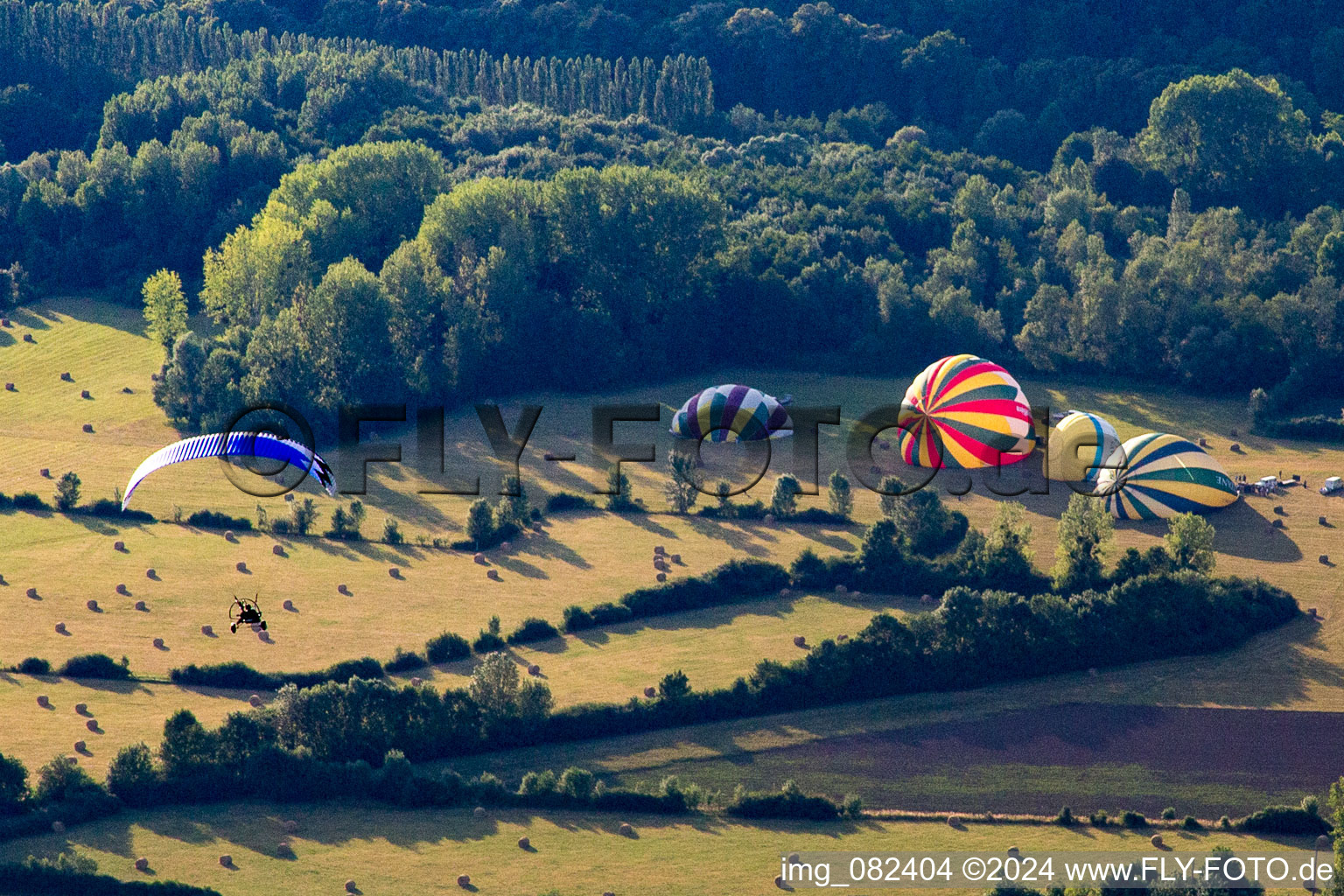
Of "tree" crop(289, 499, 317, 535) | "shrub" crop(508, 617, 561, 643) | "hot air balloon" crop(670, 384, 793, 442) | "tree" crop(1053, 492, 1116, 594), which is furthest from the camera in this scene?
"hot air balloon" crop(670, 384, 793, 442)

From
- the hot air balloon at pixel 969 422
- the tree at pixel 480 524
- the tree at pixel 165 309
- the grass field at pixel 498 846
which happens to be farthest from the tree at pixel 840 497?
the tree at pixel 165 309

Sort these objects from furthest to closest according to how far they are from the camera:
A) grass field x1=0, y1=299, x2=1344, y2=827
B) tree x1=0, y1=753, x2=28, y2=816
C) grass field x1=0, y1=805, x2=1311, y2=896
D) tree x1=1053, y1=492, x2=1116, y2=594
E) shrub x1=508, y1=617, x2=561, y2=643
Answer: tree x1=1053, y1=492, x2=1116, y2=594, shrub x1=508, y1=617, x2=561, y2=643, grass field x1=0, y1=299, x2=1344, y2=827, tree x1=0, y1=753, x2=28, y2=816, grass field x1=0, y1=805, x2=1311, y2=896

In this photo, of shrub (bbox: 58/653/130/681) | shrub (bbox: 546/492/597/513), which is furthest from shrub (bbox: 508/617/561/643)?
shrub (bbox: 58/653/130/681)

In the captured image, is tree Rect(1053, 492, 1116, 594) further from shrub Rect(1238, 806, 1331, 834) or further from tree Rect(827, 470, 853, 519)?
shrub Rect(1238, 806, 1331, 834)

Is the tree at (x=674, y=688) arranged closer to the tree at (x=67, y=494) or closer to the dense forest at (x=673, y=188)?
the tree at (x=67, y=494)

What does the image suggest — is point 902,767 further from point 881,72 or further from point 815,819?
point 881,72

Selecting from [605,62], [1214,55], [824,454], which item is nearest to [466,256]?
[824,454]

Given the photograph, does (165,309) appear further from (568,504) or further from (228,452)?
(228,452)
